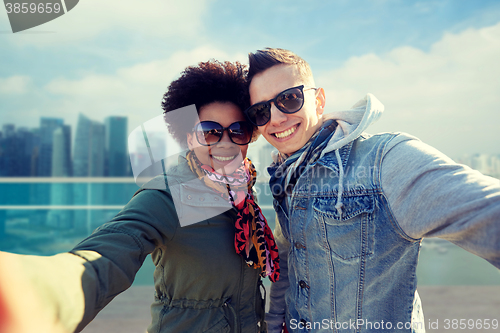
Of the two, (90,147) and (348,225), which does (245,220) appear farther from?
(90,147)

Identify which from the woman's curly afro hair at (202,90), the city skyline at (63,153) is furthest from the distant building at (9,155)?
the woman's curly afro hair at (202,90)

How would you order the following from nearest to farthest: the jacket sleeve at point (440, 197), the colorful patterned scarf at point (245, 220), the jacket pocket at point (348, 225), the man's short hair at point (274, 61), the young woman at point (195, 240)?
the jacket sleeve at point (440, 197)
the young woman at point (195, 240)
the jacket pocket at point (348, 225)
the colorful patterned scarf at point (245, 220)
the man's short hair at point (274, 61)

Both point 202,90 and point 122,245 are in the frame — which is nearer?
point 122,245

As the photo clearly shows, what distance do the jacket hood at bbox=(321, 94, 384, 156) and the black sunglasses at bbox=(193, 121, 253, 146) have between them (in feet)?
1.65

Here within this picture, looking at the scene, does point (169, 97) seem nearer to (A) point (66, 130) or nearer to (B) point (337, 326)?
(B) point (337, 326)

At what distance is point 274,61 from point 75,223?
833 cm

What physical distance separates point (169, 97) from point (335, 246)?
1.33m

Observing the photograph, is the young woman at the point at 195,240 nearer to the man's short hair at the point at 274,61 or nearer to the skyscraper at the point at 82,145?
the man's short hair at the point at 274,61

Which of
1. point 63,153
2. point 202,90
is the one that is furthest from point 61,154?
point 202,90

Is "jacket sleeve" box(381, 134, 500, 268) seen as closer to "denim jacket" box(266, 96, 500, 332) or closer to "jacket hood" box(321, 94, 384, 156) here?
"denim jacket" box(266, 96, 500, 332)

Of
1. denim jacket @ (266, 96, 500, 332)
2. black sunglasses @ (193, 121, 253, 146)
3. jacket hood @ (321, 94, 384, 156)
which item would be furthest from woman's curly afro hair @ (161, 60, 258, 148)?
denim jacket @ (266, 96, 500, 332)

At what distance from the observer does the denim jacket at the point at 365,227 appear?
0.90 metres

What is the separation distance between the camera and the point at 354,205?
3.54 feet

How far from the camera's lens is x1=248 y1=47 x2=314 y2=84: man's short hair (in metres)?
1.44
